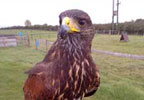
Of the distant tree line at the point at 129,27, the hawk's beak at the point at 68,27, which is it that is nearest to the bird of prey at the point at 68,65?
the hawk's beak at the point at 68,27

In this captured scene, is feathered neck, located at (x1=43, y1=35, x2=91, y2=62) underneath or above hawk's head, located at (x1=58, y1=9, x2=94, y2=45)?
underneath

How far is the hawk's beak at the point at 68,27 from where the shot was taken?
1900 mm

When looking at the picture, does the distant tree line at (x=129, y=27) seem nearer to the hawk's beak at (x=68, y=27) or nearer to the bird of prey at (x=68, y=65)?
the bird of prey at (x=68, y=65)

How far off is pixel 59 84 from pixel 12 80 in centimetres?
494

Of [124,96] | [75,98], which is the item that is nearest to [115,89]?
[124,96]

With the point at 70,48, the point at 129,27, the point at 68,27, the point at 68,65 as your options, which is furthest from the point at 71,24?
the point at 129,27

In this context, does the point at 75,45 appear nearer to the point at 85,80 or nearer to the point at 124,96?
the point at 85,80

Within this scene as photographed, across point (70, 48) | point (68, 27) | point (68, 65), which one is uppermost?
point (68, 27)

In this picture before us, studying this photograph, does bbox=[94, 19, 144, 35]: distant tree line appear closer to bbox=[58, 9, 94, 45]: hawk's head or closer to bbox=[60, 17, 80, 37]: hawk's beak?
bbox=[58, 9, 94, 45]: hawk's head

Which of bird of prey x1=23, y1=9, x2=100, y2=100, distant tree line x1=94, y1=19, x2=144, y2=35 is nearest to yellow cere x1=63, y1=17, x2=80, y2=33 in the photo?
bird of prey x1=23, y1=9, x2=100, y2=100

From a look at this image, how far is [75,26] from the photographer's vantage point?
1.99 m

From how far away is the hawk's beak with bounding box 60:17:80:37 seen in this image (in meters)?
1.90

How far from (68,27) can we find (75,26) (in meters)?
0.09

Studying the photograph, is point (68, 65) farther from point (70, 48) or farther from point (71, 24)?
point (71, 24)
